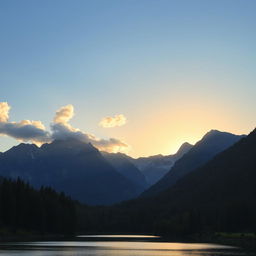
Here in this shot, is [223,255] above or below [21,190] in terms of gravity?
below

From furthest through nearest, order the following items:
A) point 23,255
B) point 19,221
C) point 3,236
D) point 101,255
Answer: point 19,221 → point 3,236 → point 101,255 → point 23,255

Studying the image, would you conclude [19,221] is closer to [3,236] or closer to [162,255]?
[3,236]

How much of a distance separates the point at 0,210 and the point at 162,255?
322 feet

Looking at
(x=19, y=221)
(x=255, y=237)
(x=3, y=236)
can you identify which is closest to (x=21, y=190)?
(x=19, y=221)

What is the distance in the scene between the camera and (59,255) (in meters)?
95.2

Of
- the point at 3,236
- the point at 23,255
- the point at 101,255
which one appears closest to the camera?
the point at 23,255

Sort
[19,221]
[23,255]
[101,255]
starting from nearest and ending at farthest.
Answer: [23,255] → [101,255] → [19,221]

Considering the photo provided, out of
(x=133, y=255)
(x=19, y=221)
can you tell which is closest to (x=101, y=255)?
(x=133, y=255)

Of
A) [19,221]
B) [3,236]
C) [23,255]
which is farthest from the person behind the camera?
[19,221]

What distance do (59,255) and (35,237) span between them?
10430 cm

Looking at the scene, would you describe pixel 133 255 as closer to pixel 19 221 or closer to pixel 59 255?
pixel 59 255

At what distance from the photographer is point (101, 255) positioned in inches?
3903

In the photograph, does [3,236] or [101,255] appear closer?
[101,255]

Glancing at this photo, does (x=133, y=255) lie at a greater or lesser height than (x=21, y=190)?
lesser
